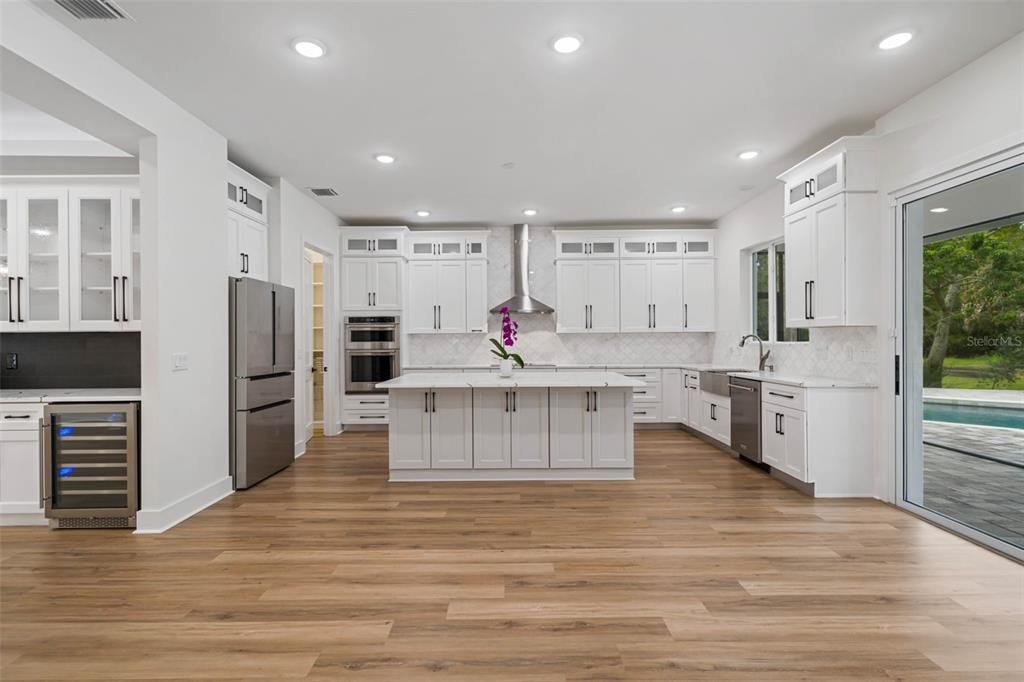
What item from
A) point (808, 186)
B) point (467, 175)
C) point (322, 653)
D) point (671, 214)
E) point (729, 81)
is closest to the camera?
point (322, 653)

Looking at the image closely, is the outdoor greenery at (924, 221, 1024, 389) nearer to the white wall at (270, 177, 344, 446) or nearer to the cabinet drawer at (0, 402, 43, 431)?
the white wall at (270, 177, 344, 446)

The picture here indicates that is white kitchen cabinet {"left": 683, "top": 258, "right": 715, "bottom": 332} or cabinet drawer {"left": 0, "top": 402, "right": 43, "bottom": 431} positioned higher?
white kitchen cabinet {"left": 683, "top": 258, "right": 715, "bottom": 332}

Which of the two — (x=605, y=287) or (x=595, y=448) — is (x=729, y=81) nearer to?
(x=595, y=448)

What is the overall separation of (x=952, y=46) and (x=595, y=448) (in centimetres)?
359

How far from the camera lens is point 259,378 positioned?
4.55 meters

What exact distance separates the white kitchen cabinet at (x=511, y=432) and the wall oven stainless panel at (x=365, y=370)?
276cm

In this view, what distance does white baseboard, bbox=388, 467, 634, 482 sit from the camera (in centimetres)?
465

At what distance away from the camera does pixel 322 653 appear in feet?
6.82

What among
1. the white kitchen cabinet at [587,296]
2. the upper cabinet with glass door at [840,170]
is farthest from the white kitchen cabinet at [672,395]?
the upper cabinet with glass door at [840,170]

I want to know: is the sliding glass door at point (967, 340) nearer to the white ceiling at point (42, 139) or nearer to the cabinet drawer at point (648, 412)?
the cabinet drawer at point (648, 412)

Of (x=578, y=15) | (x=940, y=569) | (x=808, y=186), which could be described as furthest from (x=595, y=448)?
(x=578, y=15)

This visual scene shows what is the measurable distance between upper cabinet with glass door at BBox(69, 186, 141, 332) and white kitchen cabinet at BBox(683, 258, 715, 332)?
6.41 metres

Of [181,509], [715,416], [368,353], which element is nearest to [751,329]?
[715,416]

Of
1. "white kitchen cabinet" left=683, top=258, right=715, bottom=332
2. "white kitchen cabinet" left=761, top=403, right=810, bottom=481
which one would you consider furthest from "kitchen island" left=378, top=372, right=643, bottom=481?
"white kitchen cabinet" left=683, top=258, right=715, bottom=332
